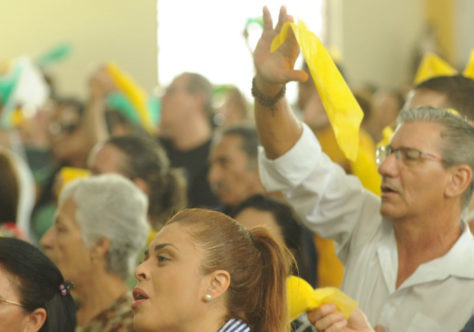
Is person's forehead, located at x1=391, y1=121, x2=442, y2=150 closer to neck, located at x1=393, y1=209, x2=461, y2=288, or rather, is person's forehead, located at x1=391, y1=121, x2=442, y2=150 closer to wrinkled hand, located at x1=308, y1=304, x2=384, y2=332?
neck, located at x1=393, y1=209, x2=461, y2=288

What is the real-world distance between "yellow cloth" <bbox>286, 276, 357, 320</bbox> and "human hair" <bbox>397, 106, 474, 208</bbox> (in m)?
0.62

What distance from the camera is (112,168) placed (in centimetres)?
368

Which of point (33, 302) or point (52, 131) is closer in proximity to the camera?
point (33, 302)

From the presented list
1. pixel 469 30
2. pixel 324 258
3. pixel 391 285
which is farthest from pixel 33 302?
pixel 469 30

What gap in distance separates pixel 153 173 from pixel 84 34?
4.53 m

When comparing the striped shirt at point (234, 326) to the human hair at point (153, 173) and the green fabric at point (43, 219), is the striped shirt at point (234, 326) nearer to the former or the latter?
the human hair at point (153, 173)

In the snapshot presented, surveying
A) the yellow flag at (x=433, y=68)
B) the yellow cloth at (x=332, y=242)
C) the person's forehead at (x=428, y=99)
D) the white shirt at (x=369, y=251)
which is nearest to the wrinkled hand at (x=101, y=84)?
the yellow cloth at (x=332, y=242)

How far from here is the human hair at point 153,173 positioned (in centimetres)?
367

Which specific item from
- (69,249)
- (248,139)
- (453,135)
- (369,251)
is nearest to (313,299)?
(369,251)

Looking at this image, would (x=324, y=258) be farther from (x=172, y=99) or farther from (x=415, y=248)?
(x=172, y=99)

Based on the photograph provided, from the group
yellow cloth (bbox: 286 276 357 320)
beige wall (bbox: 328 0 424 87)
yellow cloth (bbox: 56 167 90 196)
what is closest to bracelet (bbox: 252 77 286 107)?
yellow cloth (bbox: 286 276 357 320)

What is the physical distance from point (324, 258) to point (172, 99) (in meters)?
2.20

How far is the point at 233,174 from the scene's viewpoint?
3.85 m

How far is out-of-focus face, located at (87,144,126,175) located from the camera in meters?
3.68
